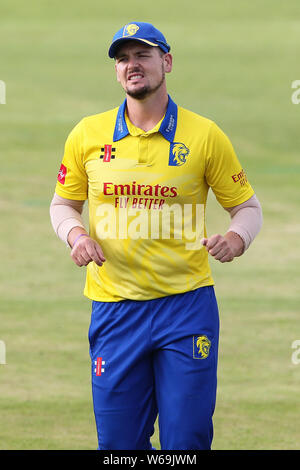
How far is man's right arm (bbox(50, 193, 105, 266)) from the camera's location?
4.47 metres

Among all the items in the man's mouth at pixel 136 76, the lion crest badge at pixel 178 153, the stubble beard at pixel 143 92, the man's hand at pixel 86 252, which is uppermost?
the man's mouth at pixel 136 76

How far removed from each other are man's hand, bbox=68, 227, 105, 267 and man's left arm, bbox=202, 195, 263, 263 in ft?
1.47

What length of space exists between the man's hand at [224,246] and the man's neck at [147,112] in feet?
1.96

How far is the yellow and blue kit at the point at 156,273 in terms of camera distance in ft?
15.0

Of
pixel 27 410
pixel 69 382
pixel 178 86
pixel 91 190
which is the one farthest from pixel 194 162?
pixel 178 86

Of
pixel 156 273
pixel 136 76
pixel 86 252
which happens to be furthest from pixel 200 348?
pixel 136 76

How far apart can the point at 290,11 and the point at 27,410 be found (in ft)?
75.0

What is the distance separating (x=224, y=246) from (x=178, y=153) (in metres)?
0.46

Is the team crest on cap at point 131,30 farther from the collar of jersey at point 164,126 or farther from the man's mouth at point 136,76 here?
the collar of jersey at point 164,126

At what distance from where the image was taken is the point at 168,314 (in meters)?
4.60

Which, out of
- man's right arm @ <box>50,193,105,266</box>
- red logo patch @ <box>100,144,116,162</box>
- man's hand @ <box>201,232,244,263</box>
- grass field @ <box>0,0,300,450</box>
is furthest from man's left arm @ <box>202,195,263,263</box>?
grass field @ <box>0,0,300,450</box>

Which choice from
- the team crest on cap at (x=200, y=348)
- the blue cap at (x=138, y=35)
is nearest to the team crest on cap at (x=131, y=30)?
the blue cap at (x=138, y=35)

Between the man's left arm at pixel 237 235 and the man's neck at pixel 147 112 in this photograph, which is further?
the man's neck at pixel 147 112

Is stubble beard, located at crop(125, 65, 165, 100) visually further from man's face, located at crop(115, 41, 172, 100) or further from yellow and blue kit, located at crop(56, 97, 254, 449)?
yellow and blue kit, located at crop(56, 97, 254, 449)
